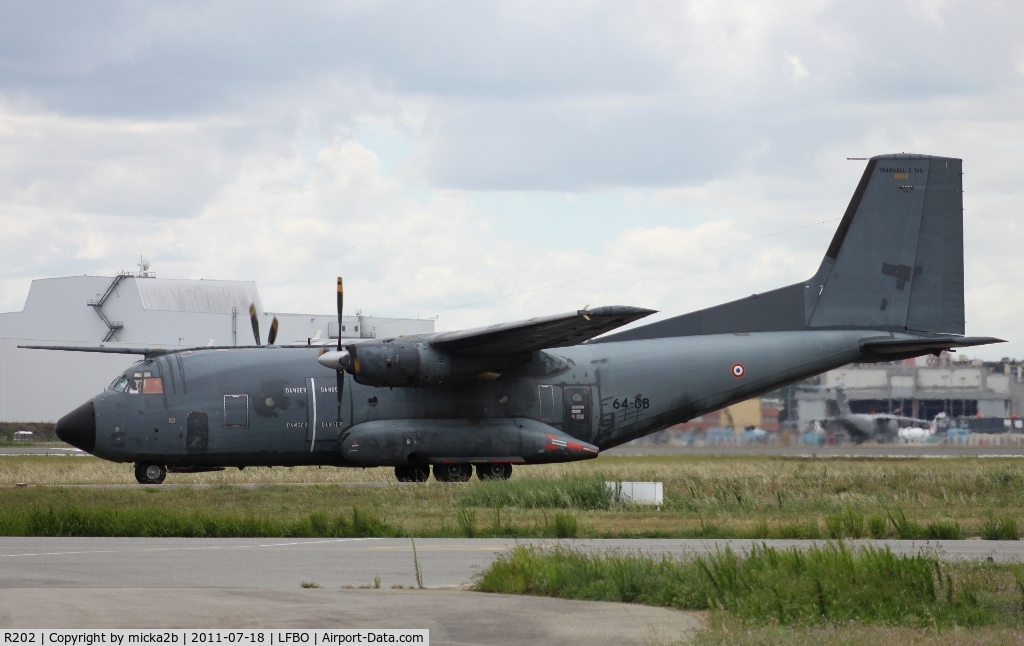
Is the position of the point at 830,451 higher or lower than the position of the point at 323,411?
lower

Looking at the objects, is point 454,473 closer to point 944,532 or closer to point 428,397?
point 428,397

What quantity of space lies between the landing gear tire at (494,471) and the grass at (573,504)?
2872 millimetres

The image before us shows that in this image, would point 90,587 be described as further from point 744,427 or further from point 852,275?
point 744,427

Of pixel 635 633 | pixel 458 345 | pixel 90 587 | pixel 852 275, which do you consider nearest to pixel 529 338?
pixel 458 345

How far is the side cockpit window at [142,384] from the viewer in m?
27.8

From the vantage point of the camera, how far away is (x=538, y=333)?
27.2m

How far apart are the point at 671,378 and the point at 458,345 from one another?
5669 millimetres

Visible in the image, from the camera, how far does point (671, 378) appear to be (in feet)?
98.8

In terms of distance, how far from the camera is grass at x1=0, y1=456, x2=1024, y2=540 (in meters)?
18.9

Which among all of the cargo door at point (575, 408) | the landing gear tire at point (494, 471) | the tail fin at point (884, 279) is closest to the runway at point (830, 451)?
the tail fin at point (884, 279)

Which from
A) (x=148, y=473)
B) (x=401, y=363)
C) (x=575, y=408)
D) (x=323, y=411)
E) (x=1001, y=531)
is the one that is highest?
(x=401, y=363)

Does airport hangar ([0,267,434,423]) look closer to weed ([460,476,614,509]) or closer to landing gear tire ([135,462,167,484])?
landing gear tire ([135,462,167,484])

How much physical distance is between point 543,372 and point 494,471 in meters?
2.66

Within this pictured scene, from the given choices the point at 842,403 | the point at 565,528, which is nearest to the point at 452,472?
the point at 565,528
